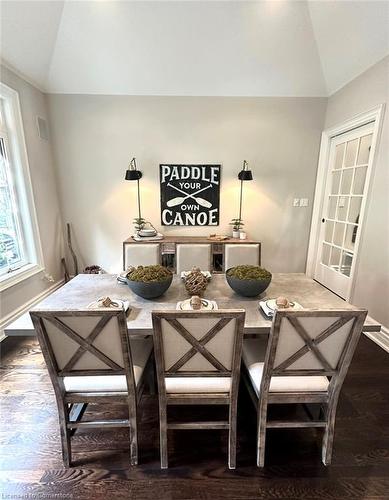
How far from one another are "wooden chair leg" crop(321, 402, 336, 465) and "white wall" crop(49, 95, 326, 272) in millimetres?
2666

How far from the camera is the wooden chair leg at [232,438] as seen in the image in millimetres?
1217

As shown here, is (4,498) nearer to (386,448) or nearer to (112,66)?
(386,448)

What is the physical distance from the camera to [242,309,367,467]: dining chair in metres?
1.05

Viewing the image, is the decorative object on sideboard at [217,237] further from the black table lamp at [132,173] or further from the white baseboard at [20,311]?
the white baseboard at [20,311]

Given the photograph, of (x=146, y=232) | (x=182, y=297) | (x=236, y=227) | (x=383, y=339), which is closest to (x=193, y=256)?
(x=182, y=297)

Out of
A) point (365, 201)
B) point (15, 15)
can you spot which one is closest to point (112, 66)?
point (15, 15)

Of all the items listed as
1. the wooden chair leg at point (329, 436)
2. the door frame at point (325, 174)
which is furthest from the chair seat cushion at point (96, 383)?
the door frame at point (325, 174)

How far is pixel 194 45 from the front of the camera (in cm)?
271

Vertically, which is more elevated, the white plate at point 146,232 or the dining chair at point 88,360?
the white plate at point 146,232

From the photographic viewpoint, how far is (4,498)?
45.8 inches

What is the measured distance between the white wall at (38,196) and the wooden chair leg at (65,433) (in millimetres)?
1718

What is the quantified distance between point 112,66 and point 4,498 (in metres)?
3.77

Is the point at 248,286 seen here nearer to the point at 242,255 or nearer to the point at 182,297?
the point at 182,297

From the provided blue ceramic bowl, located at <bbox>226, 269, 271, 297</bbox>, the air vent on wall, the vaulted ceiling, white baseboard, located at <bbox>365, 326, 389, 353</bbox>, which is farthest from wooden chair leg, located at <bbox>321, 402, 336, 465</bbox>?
the air vent on wall
